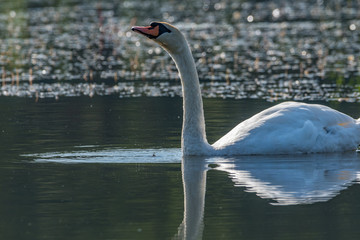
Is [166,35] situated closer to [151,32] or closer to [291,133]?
[151,32]

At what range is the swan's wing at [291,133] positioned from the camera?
1146cm

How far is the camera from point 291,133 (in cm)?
1150

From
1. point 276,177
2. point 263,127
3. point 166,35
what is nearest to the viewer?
point 276,177

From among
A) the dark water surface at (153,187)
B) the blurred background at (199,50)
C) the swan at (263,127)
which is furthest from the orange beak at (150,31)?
the blurred background at (199,50)

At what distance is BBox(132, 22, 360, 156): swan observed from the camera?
37.6 feet

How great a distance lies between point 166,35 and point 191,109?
3.60ft

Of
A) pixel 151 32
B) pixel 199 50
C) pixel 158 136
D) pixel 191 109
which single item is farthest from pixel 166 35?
pixel 199 50

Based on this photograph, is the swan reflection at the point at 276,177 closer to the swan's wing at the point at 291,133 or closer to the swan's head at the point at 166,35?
the swan's wing at the point at 291,133

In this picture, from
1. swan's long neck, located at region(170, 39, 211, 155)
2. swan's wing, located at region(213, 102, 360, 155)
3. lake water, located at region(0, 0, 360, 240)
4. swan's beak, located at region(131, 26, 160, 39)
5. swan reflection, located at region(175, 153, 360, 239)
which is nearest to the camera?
lake water, located at region(0, 0, 360, 240)

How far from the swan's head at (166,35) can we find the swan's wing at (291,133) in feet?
4.46

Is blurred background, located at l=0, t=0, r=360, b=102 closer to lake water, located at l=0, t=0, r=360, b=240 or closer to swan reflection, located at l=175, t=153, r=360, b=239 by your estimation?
lake water, located at l=0, t=0, r=360, b=240

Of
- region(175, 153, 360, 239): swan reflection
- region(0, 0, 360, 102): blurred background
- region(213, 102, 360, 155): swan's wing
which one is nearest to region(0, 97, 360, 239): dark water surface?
region(175, 153, 360, 239): swan reflection

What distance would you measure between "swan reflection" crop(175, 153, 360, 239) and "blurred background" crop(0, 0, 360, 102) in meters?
5.70

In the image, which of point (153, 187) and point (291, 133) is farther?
point (291, 133)
